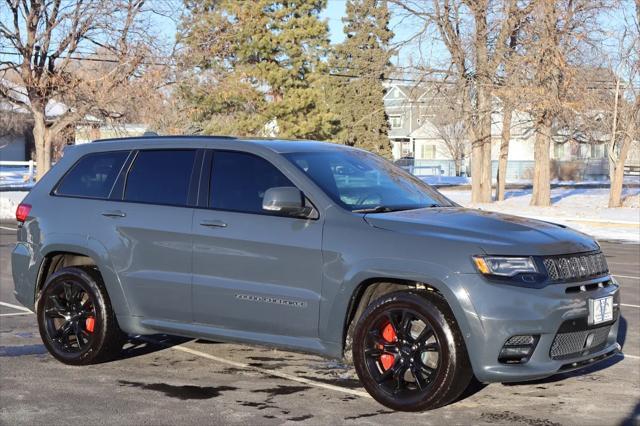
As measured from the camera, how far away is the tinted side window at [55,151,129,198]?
24.3 feet

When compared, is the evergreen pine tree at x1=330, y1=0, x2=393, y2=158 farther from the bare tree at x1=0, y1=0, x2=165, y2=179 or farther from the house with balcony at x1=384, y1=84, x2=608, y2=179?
the bare tree at x1=0, y1=0, x2=165, y2=179

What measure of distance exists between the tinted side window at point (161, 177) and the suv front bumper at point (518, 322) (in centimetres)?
242

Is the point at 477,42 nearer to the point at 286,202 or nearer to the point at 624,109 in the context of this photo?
the point at 624,109

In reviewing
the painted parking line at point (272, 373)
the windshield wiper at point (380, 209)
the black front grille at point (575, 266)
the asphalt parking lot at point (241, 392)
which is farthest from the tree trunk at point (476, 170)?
the black front grille at point (575, 266)

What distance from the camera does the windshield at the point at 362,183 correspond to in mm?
6449

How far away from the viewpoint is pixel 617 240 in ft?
73.6

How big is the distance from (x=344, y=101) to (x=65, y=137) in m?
34.1

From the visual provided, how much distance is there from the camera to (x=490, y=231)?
231 inches

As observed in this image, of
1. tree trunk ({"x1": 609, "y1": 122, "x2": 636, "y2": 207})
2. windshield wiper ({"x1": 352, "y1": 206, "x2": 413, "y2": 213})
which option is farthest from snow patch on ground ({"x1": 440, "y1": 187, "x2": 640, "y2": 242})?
windshield wiper ({"x1": 352, "y1": 206, "x2": 413, "y2": 213})

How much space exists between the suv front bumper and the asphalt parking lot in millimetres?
366

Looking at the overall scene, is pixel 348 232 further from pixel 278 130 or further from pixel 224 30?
pixel 278 130

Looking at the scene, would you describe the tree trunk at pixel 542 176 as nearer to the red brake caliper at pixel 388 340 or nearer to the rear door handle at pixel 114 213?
the rear door handle at pixel 114 213

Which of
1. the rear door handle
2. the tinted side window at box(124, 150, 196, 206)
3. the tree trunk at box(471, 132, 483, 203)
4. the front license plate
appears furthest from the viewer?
the tree trunk at box(471, 132, 483, 203)

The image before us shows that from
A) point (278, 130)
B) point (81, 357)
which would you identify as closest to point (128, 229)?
point (81, 357)
